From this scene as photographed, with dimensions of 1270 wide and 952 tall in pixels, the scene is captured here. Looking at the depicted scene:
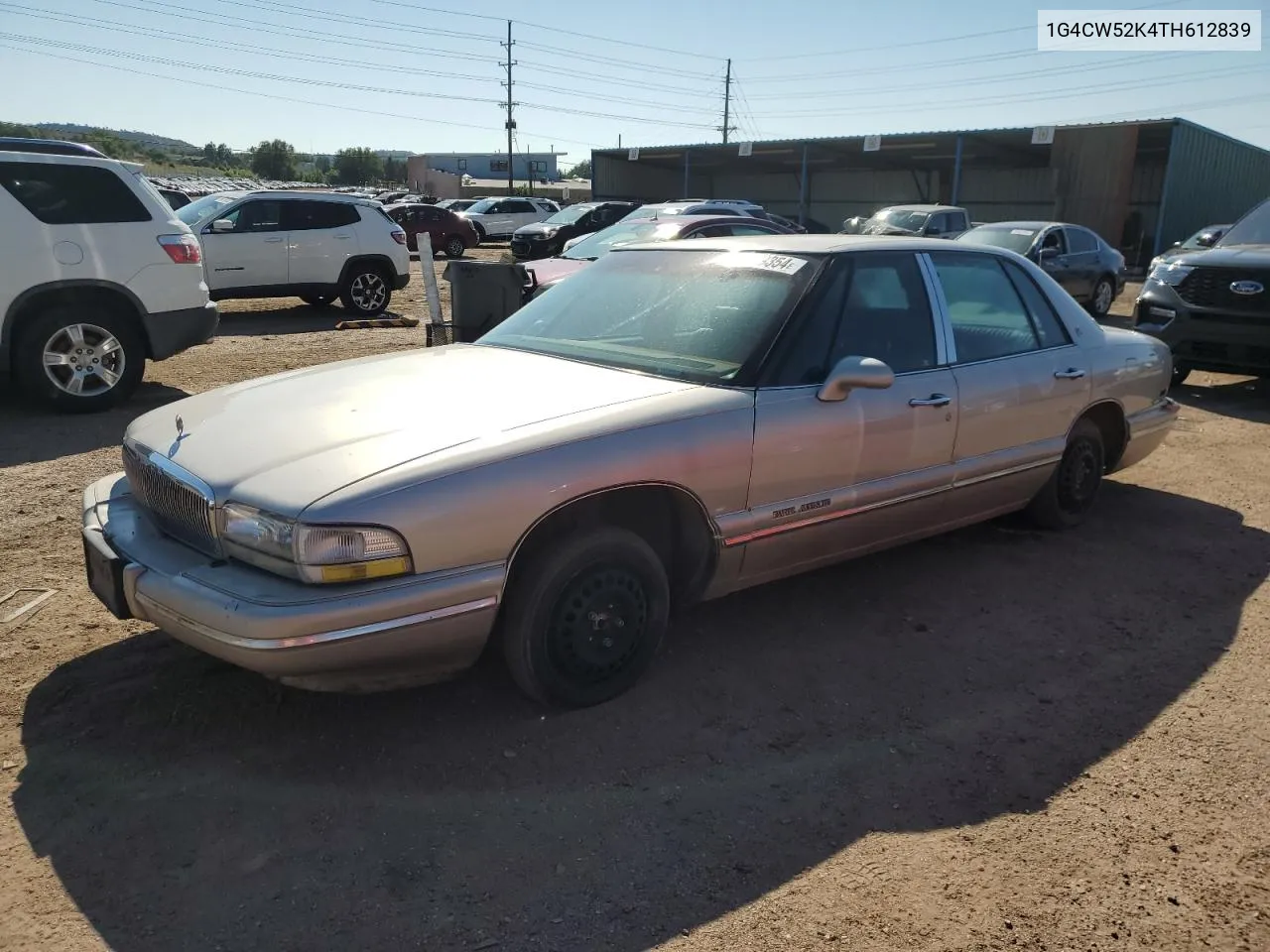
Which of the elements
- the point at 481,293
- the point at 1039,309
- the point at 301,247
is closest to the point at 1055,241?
the point at 481,293

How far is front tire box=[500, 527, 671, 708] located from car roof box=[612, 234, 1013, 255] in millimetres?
1571

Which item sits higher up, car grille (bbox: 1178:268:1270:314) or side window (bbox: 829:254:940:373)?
side window (bbox: 829:254:940:373)

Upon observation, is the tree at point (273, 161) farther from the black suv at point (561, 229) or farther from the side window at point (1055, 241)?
the side window at point (1055, 241)

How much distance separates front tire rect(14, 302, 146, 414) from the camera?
23.4 ft

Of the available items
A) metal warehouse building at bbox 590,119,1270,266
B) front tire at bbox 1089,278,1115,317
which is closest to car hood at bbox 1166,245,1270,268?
front tire at bbox 1089,278,1115,317

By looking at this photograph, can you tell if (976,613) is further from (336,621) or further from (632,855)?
(336,621)

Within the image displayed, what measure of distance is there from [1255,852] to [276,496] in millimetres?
2917

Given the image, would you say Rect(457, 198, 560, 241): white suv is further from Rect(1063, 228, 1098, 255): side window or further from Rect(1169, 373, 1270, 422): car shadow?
Rect(1169, 373, 1270, 422): car shadow

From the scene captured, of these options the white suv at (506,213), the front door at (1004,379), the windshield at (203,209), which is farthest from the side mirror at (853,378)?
the white suv at (506,213)

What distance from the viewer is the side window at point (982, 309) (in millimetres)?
4375

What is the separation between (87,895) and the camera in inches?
95.9

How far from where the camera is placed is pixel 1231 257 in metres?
8.79

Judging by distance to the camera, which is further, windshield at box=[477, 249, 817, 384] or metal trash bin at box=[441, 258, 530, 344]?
metal trash bin at box=[441, 258, 530, 344]

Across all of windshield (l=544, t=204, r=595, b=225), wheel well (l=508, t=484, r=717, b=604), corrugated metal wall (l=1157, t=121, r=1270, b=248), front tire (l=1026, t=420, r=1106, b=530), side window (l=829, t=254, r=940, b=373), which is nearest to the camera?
wheel well (l=508, t=484, r=717, b=604)
